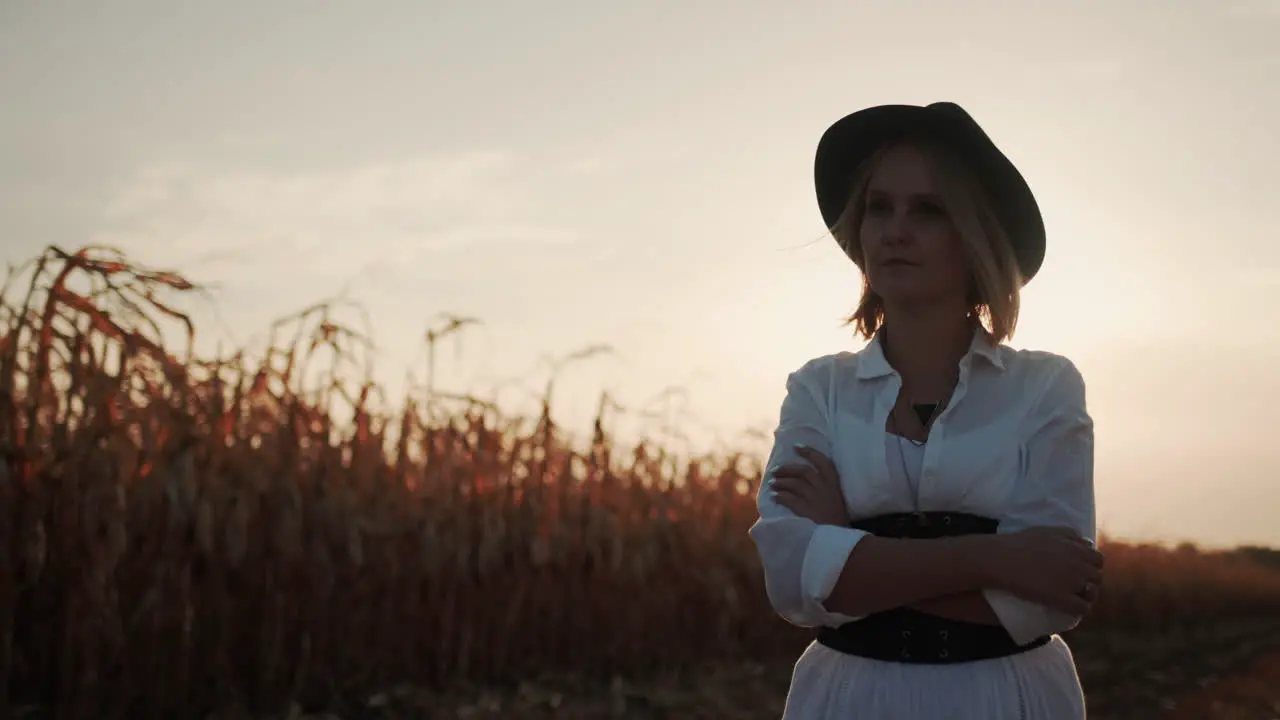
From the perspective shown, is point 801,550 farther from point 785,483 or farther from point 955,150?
point 955,150

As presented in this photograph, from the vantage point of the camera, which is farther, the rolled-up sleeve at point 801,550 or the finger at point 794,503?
the finger at point 794,503

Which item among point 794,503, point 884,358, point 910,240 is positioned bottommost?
point 794,503

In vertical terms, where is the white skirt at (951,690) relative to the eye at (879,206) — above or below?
below

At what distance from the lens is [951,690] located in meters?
2.03

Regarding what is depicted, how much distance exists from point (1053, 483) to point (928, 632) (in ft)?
1.09

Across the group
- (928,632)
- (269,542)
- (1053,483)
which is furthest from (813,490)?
(269,542)

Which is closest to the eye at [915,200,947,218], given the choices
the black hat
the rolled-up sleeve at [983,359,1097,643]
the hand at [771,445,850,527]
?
the black hat

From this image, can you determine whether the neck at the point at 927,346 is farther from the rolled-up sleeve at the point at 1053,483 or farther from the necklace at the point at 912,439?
the rolled-up sleeve at the point at 1053,483

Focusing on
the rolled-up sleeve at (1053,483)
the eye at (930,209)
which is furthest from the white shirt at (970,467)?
the eye at (930,209)

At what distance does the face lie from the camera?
7.13 ft

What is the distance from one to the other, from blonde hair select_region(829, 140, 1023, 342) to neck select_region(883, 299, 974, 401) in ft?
0.24

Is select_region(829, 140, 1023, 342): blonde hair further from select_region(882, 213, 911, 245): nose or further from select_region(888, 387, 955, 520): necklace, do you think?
select_region(888, 387, 955, 520): necklace

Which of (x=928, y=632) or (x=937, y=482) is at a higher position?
(x=937, y=482)

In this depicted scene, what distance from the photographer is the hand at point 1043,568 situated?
6.48 feet
